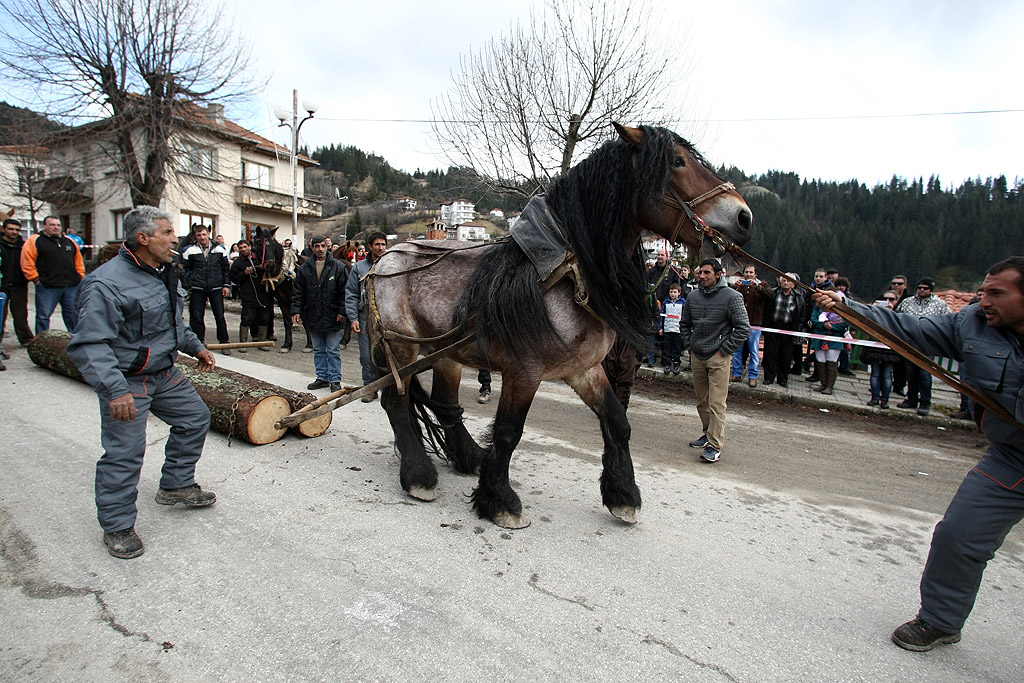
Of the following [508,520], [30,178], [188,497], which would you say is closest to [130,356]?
[188,497]

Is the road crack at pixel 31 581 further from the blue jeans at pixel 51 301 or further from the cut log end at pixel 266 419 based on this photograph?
the blue jeans at pixel 51 301

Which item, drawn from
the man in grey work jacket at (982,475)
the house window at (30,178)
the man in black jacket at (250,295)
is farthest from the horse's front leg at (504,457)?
the house window at (30,178)

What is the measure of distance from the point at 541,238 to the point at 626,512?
178cm

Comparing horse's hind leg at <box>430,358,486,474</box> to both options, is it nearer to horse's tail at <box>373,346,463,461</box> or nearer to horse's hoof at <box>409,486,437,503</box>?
horse's tail at <box>373,346,463,461</box>

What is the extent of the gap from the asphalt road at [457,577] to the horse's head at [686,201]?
1819 millimetres

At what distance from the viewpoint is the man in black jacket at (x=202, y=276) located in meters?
8.78

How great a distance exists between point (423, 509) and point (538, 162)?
9572mm

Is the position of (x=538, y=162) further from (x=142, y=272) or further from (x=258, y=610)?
(x=258, y=610)

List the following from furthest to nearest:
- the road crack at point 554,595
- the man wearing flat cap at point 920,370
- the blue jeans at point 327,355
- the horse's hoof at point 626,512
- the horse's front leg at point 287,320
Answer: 1. the horse's front leg at point 287,320
2. the man wearing flat cap at point 920,370
3. the blue jeans at point 327,355
4. the horse's hoof at point 626,512
5. the road crack at point 554,595

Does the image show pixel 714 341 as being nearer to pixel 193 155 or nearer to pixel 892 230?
pixel 193 155

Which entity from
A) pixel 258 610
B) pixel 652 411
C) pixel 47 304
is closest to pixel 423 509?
pixel 258 610

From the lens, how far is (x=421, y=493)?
11.7 feet

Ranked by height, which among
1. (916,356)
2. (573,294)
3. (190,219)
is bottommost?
(916,356)

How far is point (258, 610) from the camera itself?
2.38 meters
